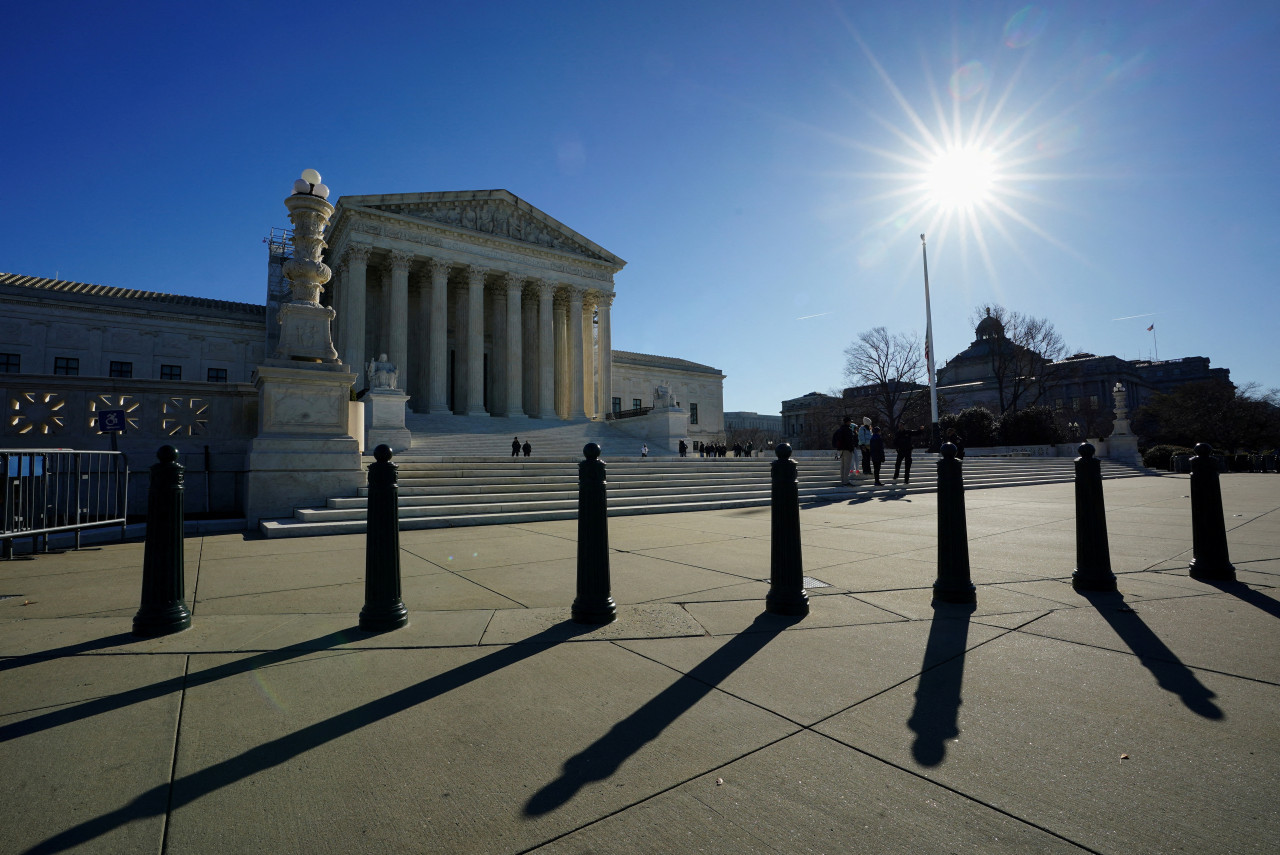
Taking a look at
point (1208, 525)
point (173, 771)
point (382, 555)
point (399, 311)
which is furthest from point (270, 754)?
point (399, 311)

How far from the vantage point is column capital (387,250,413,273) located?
36250 mm

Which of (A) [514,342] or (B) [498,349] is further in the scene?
(B) [498,349]

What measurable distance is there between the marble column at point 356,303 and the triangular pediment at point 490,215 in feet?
8.52

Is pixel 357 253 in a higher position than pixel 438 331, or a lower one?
higher

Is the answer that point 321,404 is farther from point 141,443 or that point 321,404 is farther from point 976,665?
point 976,665

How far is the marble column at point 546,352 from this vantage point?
41.4m

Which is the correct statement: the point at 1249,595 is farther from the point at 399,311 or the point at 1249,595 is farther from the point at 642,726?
the point at 399,311

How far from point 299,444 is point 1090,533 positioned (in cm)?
1093

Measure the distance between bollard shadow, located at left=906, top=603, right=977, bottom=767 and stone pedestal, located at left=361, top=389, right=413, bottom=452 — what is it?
2132cm

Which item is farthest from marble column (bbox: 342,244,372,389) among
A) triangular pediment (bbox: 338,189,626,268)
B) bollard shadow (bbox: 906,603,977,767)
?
bollard shadow (bbox: 906,603,977,767)

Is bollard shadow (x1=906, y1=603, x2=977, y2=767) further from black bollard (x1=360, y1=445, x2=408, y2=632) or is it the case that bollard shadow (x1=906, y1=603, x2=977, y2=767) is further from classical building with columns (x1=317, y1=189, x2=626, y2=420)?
classical building with columns (x1=317, y1=189, x2=626, y2=420)

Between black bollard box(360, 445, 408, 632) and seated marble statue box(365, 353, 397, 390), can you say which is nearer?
black bollard box(360, 445, 408, 632)

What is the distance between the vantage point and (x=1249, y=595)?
4801 mm

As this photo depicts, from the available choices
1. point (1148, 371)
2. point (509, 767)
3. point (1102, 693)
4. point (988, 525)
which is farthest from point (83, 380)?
point (1148, 371)
